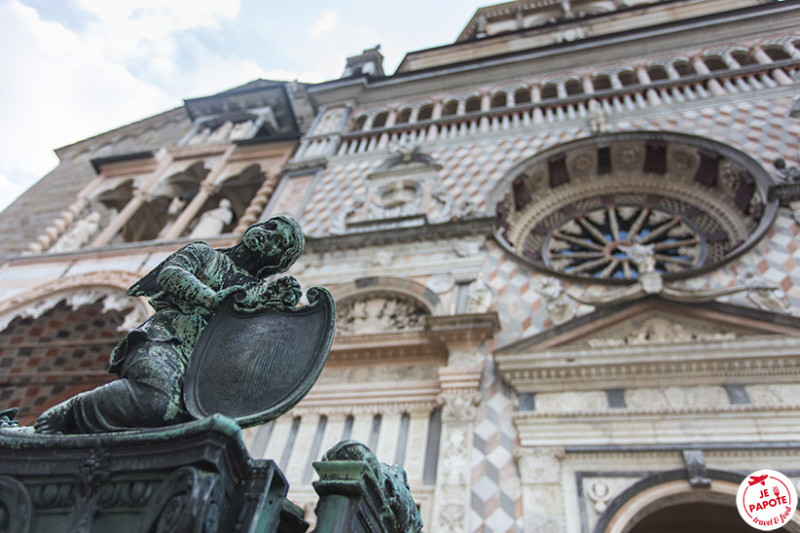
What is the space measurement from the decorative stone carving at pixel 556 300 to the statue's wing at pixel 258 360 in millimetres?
4768

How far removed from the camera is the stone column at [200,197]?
38.7 ft

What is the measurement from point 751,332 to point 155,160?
13.3m

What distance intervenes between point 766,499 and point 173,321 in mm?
5076

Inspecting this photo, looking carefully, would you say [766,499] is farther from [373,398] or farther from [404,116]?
[404,116]

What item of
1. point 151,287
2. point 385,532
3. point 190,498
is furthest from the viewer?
point 151,287

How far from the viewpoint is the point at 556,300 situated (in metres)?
7.20

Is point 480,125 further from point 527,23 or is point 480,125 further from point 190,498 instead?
point 190,498

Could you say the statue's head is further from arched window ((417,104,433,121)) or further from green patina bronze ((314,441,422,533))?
arched window ((417,104,433,121))

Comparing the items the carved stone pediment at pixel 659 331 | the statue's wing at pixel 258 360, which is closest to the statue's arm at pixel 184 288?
the statue's wing at pixel 258 360

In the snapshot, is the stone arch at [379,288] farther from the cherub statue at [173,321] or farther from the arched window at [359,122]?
the arched window at [359,122]

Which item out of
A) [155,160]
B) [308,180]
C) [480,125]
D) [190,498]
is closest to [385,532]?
[190,498]

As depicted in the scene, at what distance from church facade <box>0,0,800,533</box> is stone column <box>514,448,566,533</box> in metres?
0.02

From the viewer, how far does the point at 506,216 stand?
987cm

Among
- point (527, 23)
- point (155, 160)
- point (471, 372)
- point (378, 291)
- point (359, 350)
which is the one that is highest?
point (527, 23)
